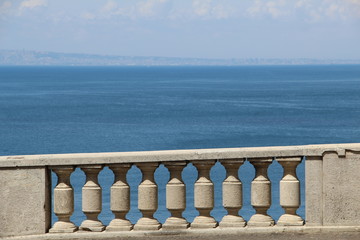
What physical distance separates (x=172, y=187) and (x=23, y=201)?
4.67ft

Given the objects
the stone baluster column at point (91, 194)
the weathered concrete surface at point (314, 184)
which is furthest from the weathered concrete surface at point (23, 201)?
the weathered concrete surface at point (314, 184)

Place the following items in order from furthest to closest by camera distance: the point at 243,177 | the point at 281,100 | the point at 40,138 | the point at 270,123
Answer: the point at 281,100 < the point at 270,123 < the point at 40,138 < the point at 243,177

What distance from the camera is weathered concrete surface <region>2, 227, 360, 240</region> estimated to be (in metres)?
7.93

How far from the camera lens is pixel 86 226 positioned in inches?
315

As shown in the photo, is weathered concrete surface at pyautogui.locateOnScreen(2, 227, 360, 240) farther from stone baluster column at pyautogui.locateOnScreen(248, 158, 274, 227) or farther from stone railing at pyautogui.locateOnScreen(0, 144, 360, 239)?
stone baluster column at pyautogui.locateOnScreen(248, 158, 274, 227)

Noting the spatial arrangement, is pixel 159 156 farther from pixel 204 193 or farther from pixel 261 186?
pixel 261 186

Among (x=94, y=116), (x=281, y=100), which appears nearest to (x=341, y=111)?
(x=281, y=100)

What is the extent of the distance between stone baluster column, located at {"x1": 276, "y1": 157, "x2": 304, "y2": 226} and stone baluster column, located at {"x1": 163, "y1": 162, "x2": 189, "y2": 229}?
3.09 ft

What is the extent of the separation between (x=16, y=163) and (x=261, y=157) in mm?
2335

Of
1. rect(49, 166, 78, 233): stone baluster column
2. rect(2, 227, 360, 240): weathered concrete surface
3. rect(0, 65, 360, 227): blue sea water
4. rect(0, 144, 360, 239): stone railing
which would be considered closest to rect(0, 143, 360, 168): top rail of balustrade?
rect(0, 144, 360, 239): stone railing

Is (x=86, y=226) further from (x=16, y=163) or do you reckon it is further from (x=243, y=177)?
(x=243, y=177)

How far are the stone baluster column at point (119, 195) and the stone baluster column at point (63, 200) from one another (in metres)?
0.39

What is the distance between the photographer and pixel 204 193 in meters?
7.91

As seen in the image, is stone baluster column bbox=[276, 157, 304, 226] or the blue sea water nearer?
stone baluster column bbox=[276, 157, 304, 226]
